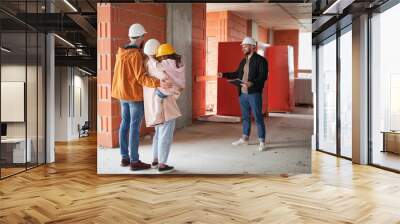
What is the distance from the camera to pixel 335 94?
27.4 ft

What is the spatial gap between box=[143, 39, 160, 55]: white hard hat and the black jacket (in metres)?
1.09

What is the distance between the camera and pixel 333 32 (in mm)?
7957

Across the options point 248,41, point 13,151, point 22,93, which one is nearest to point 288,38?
point 248,41

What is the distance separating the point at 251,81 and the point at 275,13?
1.01 metres

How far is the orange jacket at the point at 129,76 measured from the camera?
533cm

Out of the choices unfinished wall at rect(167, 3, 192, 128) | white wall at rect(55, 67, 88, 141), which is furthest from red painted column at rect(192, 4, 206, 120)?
white wall at rect(55, 67, 88, 141)

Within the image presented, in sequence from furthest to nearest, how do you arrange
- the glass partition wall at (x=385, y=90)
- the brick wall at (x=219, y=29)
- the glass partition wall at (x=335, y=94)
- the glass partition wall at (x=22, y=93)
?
the glass partition wall at (x=335, y=94), the glass partition wall at (x=22, y=93), the glass partition wall at (x=385, y=90), the brick wall at (x=219, y=29)

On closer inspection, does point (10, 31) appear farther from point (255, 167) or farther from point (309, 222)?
point (309, 222)

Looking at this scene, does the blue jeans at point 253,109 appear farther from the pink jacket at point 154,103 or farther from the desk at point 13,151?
the desk at point 13,151

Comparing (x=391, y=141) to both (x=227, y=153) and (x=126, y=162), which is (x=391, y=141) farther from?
(x=126, y=162)

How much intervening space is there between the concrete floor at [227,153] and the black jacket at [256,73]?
1.55 feet

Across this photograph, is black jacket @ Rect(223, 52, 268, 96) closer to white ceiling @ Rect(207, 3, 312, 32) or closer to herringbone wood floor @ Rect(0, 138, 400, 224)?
white ceiling @ Rect(207, 3, 312, 32)

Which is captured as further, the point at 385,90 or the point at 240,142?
the point at 385,90

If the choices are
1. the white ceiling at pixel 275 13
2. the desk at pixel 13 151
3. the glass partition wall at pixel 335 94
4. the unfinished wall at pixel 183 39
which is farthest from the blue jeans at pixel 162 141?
the glass partition wall at pixel 335 94
